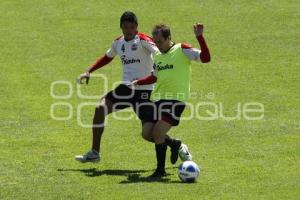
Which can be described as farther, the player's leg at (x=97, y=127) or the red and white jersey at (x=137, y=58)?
the red and white jersey at (x=137, y=58)

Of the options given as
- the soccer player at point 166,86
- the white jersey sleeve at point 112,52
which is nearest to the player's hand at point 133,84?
the soccer player at point 166,86

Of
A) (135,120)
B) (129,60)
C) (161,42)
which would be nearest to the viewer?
(161,42)

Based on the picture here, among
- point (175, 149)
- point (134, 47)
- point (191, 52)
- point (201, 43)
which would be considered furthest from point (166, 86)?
point (134, 47)

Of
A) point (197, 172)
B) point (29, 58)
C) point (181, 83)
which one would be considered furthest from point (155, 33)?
point (29, 58)

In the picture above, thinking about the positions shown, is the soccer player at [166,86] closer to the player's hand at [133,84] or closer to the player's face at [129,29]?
the player's hand at [133,84]

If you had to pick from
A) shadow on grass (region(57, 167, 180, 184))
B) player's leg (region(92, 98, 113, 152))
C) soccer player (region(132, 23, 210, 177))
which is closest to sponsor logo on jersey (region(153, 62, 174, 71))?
soccer player (region(132, 23, 210, 177))

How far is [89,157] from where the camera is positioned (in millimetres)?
15375

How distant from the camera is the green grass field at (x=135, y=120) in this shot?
14.0m

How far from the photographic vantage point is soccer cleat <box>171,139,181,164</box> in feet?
49.2

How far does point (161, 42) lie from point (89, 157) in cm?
240

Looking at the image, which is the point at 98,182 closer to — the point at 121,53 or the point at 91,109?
the point at 121,53

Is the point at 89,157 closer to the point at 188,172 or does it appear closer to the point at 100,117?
the point at 100,117

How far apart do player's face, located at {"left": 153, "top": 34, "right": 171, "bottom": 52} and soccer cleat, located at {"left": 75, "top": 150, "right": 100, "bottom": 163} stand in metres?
2.16

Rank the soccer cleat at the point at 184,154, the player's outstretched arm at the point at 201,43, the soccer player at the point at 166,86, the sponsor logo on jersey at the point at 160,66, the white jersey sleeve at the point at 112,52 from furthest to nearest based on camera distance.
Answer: the white jersey sleeve at the point at 112,52, the soccer cleat at the point at 184,154, the sponsor logo on jersey at the point at 160,66, the soccer player at the point at 166,86, the player's outstretched arm at the point at 201,43
